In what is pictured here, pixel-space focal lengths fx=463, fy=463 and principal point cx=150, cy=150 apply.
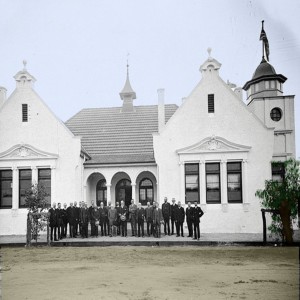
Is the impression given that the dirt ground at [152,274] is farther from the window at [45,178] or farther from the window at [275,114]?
the window at [275,114]

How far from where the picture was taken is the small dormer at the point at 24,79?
25.3 metres

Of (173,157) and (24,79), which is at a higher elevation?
(24,79)

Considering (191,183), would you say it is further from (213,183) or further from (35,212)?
(35,212)

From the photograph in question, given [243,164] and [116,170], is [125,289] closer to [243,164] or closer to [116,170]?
[243,164]

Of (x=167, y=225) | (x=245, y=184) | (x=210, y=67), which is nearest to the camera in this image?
(x=167, y=225)

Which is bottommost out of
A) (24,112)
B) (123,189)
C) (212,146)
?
(123,189)

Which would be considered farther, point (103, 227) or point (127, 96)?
point (127, 96)

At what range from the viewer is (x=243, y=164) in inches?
931

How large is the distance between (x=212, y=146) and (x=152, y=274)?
45.2 feet

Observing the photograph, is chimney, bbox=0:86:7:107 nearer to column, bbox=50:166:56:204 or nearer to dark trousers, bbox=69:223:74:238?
column, bbox=50:166:56:204

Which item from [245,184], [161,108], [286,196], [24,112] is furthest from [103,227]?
[286,196]

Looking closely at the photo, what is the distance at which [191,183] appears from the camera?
23.9 m

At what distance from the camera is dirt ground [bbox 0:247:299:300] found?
8609 mm

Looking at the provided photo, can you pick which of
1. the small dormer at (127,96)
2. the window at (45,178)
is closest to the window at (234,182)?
the window at (45,178)
